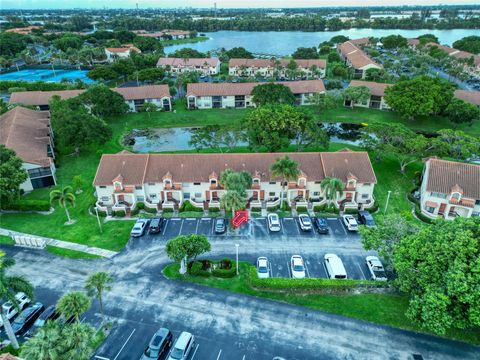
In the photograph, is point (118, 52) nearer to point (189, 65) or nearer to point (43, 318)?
point (189, 65)

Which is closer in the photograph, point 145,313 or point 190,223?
point 145,313

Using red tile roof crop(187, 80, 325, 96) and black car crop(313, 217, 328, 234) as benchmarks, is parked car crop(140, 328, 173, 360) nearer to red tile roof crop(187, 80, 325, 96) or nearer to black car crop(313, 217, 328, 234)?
black car crop(313, 217, 328, 234)

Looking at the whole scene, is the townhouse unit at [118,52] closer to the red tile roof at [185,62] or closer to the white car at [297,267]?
the red tile roof at [185,62]

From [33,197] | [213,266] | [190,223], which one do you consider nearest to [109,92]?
[33,197]

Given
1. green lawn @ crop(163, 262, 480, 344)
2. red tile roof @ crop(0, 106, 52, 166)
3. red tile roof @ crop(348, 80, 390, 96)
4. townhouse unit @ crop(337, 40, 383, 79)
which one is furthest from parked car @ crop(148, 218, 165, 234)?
townhouse unit @ crop(337, 40, 383, 79)

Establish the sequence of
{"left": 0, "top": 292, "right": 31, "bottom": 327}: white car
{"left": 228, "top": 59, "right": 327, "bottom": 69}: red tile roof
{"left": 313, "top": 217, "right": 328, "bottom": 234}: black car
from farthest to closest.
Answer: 1. {"left": 228, "top": 59, "right": 327, "bottom": 69}: red tile roof
2. {"left": 313, "top": 217, "right": 328, "bottom": 234}: black car
3. {"left": 0, "top": 292, "right": 31, "bottom": 327}: white car

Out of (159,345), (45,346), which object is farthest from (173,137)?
(45,346)

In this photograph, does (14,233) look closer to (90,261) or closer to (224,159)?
(90,261)

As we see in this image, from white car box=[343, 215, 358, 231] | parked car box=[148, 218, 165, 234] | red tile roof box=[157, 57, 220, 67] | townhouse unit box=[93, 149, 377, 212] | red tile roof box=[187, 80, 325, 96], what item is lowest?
parked car box=[148, 218, 165, 234]
